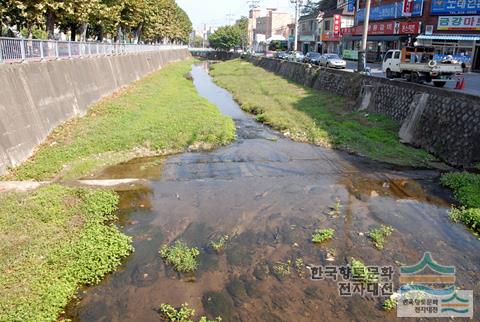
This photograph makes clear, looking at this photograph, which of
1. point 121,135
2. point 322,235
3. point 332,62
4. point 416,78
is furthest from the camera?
point 332,62

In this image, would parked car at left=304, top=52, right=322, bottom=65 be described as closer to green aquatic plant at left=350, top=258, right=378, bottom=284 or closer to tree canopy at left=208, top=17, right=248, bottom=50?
green aquatic plant at left=350, top=258, right=378, bottom=284

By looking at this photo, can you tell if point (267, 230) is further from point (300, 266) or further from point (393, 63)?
point (393, 63)

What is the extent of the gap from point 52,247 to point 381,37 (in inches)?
1776

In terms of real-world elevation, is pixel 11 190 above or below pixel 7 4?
below

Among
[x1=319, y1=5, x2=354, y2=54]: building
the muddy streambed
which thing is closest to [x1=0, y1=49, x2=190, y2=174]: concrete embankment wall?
the muddy streambed

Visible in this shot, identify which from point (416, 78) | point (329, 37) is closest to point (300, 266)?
point (416, 78)

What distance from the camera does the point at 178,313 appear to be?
6203 millimetres

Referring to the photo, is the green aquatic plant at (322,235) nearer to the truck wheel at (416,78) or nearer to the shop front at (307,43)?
the truck wheel at (416,78)

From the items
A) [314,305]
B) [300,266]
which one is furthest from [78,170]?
[314,305]

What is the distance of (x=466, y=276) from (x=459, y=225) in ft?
7.94

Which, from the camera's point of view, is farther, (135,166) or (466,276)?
(135,166)

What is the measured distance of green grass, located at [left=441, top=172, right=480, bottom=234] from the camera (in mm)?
9602

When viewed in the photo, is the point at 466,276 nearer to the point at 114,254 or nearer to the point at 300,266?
the point at 300,266

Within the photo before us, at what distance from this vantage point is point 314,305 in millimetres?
6535
